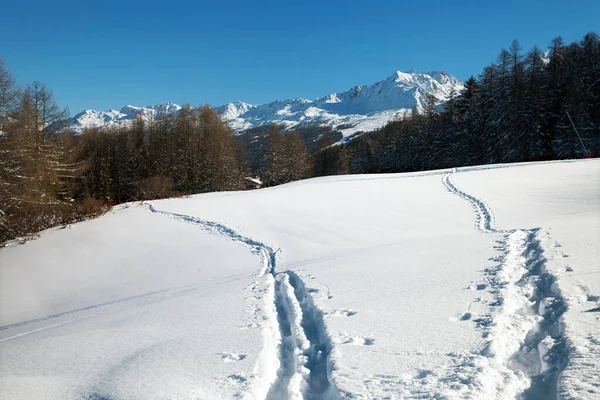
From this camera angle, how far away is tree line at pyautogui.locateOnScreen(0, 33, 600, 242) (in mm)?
17188

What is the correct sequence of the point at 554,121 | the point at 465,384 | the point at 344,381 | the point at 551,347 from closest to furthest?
the point at 465,384, the point at 344,381, the point at 551,347, the point at 554,121

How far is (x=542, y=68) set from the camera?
34125 millimetres

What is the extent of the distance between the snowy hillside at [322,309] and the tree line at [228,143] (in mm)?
5358

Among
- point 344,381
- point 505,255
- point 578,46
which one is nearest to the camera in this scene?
point 344,381

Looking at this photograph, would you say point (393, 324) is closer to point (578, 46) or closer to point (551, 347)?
point (551, 347)

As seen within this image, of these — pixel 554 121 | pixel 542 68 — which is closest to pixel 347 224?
pixel 554 121

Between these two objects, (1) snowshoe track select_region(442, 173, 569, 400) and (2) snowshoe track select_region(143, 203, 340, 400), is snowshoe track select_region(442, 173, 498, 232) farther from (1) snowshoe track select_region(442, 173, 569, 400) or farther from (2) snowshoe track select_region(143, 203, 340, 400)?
(2) snowshoe track select_region(143, 203, 340, 400)

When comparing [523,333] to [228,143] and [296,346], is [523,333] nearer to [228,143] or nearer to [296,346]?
[296,346]

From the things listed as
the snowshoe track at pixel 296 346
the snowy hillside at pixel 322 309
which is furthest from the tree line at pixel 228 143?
the snowshoe track at pixel 296 346

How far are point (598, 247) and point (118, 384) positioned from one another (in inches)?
310

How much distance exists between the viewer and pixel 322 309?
5539mm

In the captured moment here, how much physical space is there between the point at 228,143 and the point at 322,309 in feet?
121

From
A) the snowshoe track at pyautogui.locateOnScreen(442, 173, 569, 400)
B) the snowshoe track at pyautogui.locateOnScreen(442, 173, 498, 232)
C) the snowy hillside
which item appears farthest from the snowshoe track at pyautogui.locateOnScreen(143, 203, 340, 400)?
the snowshoe track at pyautogui.locateOnScreen(442, 173, 498, 232)

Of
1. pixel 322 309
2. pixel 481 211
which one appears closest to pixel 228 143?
pixel 481 211
